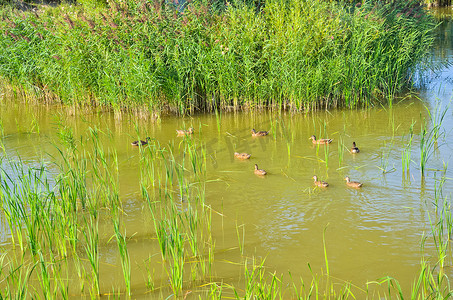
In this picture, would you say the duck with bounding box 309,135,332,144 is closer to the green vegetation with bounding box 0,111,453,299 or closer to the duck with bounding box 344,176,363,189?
the duck with bounding box 344,176,363,189

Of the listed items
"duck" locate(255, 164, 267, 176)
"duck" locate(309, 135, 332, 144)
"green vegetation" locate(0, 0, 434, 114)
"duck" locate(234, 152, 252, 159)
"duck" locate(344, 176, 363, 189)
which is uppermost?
"green vegetation" locate(0, 0, 434, 114)

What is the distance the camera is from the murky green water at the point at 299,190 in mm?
5426

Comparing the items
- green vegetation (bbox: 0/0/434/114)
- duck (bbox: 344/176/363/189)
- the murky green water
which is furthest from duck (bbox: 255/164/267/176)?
green vegetation (bbox: 0/0/434/114)

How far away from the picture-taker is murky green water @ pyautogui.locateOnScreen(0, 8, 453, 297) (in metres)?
5.43

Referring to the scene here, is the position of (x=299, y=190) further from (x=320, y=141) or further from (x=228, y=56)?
(x=228, y=56)

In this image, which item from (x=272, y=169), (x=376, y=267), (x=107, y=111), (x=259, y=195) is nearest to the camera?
(x=376, y=267)

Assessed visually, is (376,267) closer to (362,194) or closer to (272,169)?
(362,194)

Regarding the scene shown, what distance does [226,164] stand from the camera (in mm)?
8617

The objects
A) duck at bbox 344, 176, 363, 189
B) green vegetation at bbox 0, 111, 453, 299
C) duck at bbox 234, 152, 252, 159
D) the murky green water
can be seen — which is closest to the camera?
green vegetation at bbox 0, 111, 453, 299

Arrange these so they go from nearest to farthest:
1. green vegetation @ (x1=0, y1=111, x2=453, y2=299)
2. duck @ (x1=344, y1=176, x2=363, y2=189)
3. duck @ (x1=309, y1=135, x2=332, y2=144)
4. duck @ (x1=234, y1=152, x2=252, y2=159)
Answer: green vegetation @ (x1=0, y1=111, x2=453, y2=299) < duck @ (x1=344, y1=176, x2=363, y2=189) < duck @ (x1=234, y1=152, x2=252, y2=159) < duck @ (x1=309, y1=135, x2=332, y2=144)

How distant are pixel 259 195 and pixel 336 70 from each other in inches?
188

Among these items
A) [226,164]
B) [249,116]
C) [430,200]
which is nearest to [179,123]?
[249,116]

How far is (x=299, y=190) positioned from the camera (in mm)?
7301

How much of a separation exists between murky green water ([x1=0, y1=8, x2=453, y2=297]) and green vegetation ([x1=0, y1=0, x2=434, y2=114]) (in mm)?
504
